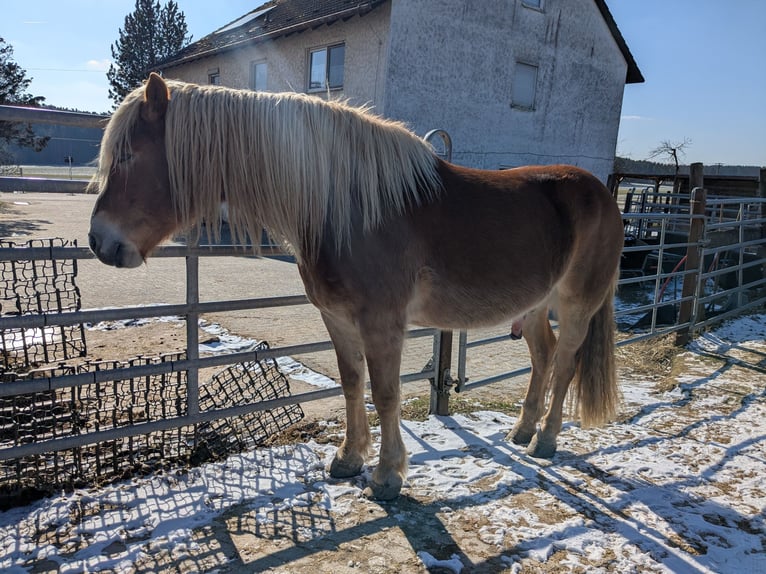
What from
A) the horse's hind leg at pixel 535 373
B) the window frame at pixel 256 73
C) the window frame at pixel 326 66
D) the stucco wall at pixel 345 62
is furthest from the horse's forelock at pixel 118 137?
the window frame at pixel 256 73

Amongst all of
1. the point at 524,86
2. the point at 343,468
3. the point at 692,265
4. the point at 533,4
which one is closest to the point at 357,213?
the point at 343,468

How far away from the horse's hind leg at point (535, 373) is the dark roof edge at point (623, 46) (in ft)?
54.4

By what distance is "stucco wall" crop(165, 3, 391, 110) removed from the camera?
12305 millimetres

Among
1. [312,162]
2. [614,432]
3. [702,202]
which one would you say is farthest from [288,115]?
[702,202]

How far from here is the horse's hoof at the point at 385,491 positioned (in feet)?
9.11

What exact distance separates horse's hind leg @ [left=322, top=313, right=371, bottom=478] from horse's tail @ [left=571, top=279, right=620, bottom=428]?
5.17ft

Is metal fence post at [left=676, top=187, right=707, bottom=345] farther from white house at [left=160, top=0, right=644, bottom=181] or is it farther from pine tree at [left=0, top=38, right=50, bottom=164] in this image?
pine tree at [left=0, top=38, right=50, bottom=164]

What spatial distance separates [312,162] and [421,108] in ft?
36.8

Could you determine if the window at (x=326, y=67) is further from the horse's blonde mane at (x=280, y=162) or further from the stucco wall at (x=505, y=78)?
the horse's blonde mane at (x=280, y=162)

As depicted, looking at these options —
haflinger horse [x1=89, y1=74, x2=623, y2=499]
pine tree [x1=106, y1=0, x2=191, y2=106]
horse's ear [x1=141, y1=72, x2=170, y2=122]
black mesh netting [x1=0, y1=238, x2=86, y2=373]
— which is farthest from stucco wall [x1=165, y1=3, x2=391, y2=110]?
pine tree [x1=106, y1=0, x2=191, y2=106]

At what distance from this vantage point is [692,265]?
6.14m

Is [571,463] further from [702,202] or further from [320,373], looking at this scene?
[702,202]

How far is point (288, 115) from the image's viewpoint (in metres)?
2.43

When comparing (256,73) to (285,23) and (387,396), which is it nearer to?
(285,23)
